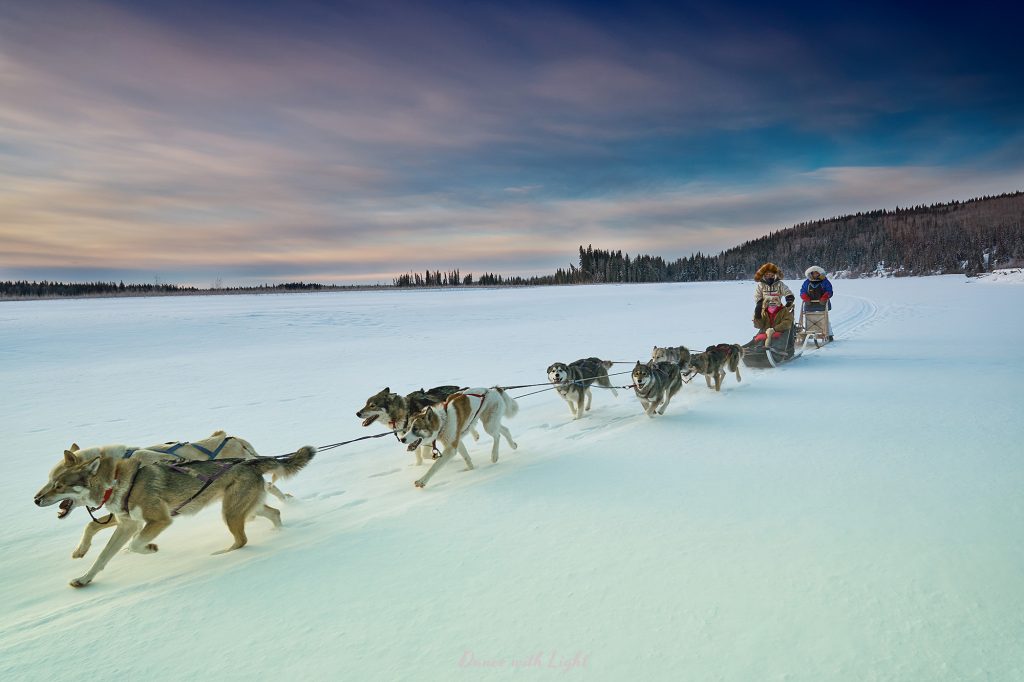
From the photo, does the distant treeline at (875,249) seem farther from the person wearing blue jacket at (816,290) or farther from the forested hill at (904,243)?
the person wearing blue jacket at (816,290)

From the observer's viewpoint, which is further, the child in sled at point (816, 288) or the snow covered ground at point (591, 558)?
the child in sled at point (816, 288)

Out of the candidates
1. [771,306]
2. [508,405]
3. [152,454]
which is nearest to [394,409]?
[508,405]

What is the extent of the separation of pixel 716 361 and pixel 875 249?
165 m

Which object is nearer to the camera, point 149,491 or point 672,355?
point 149,491

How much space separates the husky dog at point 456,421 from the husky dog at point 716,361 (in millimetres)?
3726

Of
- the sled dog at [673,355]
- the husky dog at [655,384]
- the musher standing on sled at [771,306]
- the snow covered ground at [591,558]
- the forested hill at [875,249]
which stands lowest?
the snow covered ground at [591,558]

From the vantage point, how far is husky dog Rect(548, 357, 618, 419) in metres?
6.55

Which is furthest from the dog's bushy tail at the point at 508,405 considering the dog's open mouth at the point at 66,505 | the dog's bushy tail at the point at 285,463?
the dog's open mouth at the point at 66,505

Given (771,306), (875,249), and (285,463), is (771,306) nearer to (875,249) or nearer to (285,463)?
(285,463)

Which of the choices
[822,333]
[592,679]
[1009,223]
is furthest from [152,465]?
[1009,223]

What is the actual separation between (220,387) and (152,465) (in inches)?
289

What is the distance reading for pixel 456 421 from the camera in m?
4.70

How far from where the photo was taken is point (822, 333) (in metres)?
12.7

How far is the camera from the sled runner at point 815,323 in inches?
496
